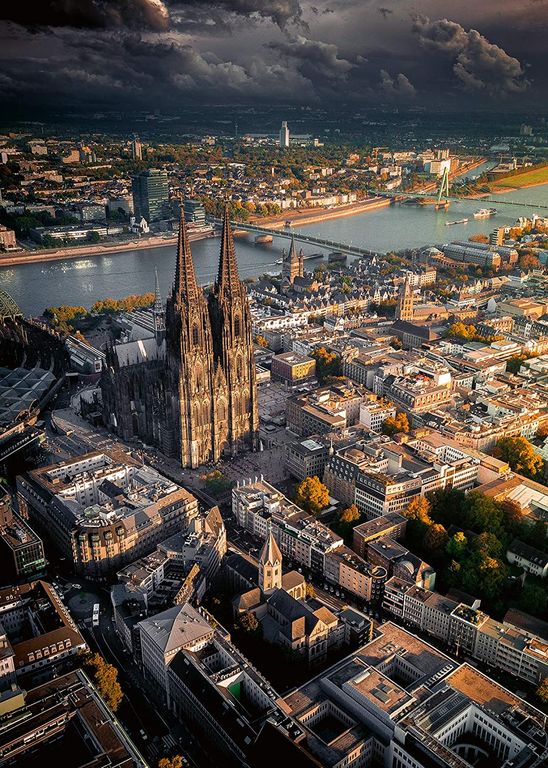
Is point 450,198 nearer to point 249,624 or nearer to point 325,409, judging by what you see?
point 325,409

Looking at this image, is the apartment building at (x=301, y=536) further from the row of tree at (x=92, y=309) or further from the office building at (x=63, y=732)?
the row of tree at (x=92, y=309)

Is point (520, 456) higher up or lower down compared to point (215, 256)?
higher up

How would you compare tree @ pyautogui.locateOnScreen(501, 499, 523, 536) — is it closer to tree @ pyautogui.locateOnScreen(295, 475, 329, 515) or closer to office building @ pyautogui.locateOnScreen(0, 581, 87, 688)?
tree @ pyautogui.locateOnScreen(295, 475, 329, 515)

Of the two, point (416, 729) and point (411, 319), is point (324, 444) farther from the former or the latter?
point (411, 319)

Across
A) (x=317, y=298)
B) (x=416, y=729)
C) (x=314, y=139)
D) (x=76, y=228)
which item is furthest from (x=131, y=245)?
(x=314, y=139)

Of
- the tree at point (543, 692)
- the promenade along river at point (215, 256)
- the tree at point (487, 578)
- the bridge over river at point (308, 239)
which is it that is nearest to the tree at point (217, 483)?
the tree at point (487, 578)

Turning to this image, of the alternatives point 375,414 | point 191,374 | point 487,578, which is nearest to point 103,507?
point 191,374
